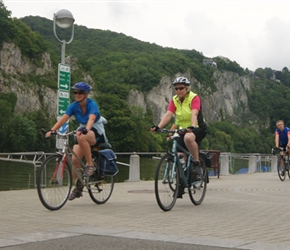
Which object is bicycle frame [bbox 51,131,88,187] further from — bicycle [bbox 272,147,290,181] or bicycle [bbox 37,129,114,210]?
bicycle [bbox 272,147,290,181]

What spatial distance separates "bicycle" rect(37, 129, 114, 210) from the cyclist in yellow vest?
1.17 m

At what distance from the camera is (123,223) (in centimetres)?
692

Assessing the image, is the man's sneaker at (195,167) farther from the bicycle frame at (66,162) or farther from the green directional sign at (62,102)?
the green directional sign at (62,102)

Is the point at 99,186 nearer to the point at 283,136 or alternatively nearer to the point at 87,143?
the point at 87,143

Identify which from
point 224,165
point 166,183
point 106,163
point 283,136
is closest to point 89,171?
point 106,163

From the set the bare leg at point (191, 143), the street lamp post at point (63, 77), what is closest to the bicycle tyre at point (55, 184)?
the bare leg at point (191, 143)

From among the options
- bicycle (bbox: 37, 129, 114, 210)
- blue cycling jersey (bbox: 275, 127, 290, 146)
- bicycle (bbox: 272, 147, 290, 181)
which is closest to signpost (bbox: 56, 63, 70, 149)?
bicycle (bbox: 37, 129, 114, 210)

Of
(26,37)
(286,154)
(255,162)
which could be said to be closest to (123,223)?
(286,154)

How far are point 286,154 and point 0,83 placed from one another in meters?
112

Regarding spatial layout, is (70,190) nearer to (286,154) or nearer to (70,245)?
(70,245)

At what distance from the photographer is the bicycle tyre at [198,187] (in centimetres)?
926

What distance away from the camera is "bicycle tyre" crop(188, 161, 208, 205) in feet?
30.4

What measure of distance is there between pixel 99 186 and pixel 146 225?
261 centimetres

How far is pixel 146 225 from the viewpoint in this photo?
6766 millimetres
